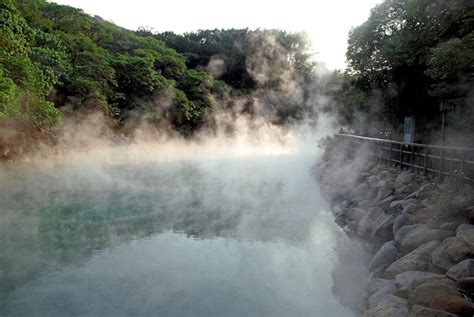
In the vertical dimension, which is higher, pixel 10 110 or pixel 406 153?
pixel 10 110

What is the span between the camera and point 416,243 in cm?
543

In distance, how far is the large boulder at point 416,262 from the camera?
479 cm

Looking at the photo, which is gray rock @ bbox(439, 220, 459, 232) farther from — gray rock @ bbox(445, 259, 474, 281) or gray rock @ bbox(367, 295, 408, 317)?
gray rock @ bbox(367, 295, 408, 317)

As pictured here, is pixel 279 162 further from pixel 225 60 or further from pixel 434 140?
pixel 225 60

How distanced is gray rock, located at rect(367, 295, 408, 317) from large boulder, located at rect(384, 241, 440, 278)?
599mm

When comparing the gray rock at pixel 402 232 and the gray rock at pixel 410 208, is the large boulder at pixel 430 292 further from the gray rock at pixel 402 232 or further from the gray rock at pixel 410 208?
the gray rock at pixel 410 208

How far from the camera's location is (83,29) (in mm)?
27406

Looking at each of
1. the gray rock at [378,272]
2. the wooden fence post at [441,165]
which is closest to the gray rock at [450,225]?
the gray rock at [378,272]

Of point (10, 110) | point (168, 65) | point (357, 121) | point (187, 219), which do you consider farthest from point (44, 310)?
point (168, 65)

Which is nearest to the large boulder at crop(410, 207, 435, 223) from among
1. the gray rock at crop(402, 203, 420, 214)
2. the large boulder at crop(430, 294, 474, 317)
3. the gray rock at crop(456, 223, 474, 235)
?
the gray rock at crop(402, 203, 420, 214)

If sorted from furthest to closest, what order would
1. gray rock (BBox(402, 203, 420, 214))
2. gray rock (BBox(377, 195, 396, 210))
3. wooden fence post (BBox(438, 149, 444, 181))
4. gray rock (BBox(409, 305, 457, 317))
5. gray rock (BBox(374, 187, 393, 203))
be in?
gray rock (BBox(374, 187, 393, 203))
gray rock (BBox(377, 195, 396, 210))
wooden fence post (BBox(438, 149, 444, 181))
gray rock (BBox(402, 203, 420, 214))
gray rock (BBox(409, 305, 457, 317))

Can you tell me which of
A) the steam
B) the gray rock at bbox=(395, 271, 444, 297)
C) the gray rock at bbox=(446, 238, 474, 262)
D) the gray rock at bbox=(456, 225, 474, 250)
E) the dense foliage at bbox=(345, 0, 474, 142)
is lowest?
the steam

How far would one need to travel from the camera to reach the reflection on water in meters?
5.21

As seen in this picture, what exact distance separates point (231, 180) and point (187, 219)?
6.00 meters
